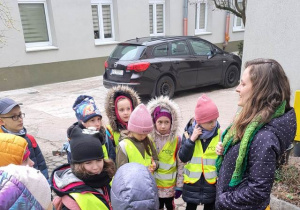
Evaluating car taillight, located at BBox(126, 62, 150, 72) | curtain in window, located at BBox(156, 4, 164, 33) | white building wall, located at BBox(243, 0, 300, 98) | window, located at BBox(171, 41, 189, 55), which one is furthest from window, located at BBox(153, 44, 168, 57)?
curtain in window, located at BBox(156, 4, 164, 33)

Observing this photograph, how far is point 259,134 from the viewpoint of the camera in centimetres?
150

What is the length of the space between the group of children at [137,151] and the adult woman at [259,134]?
0.64m

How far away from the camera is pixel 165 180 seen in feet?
8.19

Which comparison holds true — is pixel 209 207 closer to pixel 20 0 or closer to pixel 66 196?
pixel 66 196

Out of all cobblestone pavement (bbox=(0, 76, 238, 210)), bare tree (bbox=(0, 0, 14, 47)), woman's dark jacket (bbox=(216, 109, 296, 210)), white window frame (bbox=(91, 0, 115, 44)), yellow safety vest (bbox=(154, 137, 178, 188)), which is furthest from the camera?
white window frame (bbox=(91, 0, 115, 44))

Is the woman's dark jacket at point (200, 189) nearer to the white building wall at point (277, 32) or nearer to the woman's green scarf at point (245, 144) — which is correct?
the woman's green scarf at point (245, 144)

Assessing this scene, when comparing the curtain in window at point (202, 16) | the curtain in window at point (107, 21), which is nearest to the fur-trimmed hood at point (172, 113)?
the curtain in window at point (107, 21)

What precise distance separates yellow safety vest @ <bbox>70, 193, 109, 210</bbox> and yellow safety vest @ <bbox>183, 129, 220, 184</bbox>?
3.12ft

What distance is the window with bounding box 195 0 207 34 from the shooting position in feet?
50.0

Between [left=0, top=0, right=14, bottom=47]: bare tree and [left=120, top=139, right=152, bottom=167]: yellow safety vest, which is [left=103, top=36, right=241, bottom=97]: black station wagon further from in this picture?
[left=120, top=139, right=152, bottom=167]: yellow safety vest

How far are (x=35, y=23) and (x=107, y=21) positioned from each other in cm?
315

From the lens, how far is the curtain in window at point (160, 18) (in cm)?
1351

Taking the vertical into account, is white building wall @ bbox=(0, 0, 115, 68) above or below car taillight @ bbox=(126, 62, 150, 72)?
above

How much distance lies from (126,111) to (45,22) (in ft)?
29.1
